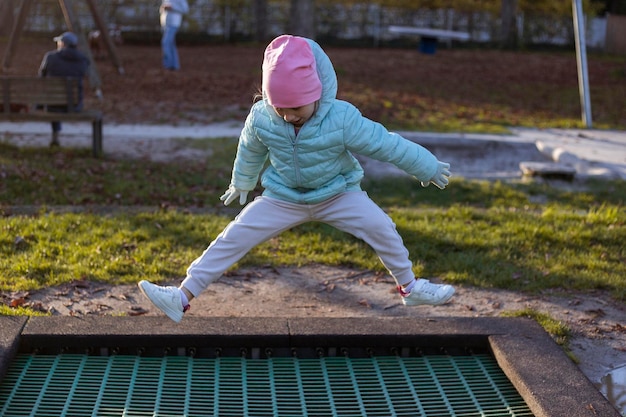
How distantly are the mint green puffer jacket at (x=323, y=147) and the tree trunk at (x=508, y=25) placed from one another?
26207mm

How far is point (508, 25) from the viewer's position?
29.2 meters

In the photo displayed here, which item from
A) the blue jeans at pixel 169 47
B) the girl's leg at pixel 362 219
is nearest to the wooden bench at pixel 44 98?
the girl's leg at pixel 362 219

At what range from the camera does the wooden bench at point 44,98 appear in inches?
381

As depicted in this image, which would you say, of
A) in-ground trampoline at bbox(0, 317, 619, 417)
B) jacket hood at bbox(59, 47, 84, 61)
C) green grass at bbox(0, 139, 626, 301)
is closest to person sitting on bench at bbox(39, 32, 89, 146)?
jacket hood at bbox(59, 47, 84, 61)

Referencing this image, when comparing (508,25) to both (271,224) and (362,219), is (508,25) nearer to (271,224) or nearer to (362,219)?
(362,219)

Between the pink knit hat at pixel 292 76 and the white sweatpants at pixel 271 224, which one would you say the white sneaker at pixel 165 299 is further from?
the pink knit hat at pixel 292 76

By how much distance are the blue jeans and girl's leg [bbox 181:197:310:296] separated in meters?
13.7

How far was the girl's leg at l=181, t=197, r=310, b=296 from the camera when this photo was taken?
4352mm

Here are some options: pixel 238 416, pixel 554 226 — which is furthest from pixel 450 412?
pixel 554 226

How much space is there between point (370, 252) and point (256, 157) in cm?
218

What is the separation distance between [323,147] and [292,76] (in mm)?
392

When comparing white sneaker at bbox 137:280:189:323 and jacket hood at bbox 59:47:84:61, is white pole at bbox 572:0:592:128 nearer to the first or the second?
jacket hood at bbox 59:47:84:61

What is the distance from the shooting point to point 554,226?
7043mm

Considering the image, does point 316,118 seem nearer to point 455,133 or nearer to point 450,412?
point 450,412
